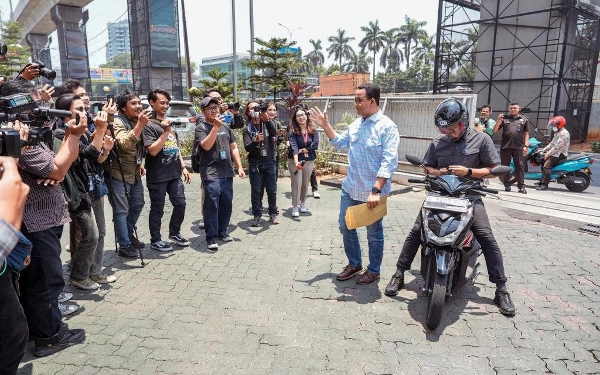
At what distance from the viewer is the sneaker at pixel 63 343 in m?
2.82

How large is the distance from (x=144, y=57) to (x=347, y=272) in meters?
39.1

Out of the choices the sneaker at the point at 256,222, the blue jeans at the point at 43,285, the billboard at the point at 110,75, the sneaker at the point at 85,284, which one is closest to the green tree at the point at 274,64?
the sneaker at the point at 256,222

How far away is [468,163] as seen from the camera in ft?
11.7

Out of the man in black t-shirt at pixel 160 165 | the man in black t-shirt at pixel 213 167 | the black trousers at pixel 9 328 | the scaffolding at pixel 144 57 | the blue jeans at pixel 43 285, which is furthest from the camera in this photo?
the scaffolding at pixel 144 57

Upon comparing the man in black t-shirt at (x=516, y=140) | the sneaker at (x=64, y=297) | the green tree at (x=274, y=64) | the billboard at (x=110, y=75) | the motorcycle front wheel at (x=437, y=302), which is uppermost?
the billboard at (x=110, y=75)

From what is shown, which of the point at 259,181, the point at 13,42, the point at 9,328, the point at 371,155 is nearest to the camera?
the point at 9,328

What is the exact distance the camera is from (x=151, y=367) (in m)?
2.69

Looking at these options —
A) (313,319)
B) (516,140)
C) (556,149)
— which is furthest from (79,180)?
(556,149)

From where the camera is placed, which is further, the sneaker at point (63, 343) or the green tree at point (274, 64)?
the green tree at point (274, 64)

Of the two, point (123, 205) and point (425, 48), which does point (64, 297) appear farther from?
point (425, 48)

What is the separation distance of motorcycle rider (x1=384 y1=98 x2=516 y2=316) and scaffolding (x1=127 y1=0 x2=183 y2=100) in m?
37.2

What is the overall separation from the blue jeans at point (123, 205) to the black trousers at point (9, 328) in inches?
88.2

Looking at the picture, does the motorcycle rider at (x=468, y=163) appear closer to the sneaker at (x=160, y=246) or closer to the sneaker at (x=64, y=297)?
the sneaker at (x=160, y=246)

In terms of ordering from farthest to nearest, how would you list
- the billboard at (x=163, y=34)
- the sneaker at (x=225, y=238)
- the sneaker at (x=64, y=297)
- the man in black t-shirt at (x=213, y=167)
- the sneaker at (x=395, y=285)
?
the billboard at (x=163, y=34), the sneaker at (x=225, y=238), the man in black t-shirt at (x=213, y=167), the sneaker at (x=395, y=285), the sneaker at (x=64, y=297)
